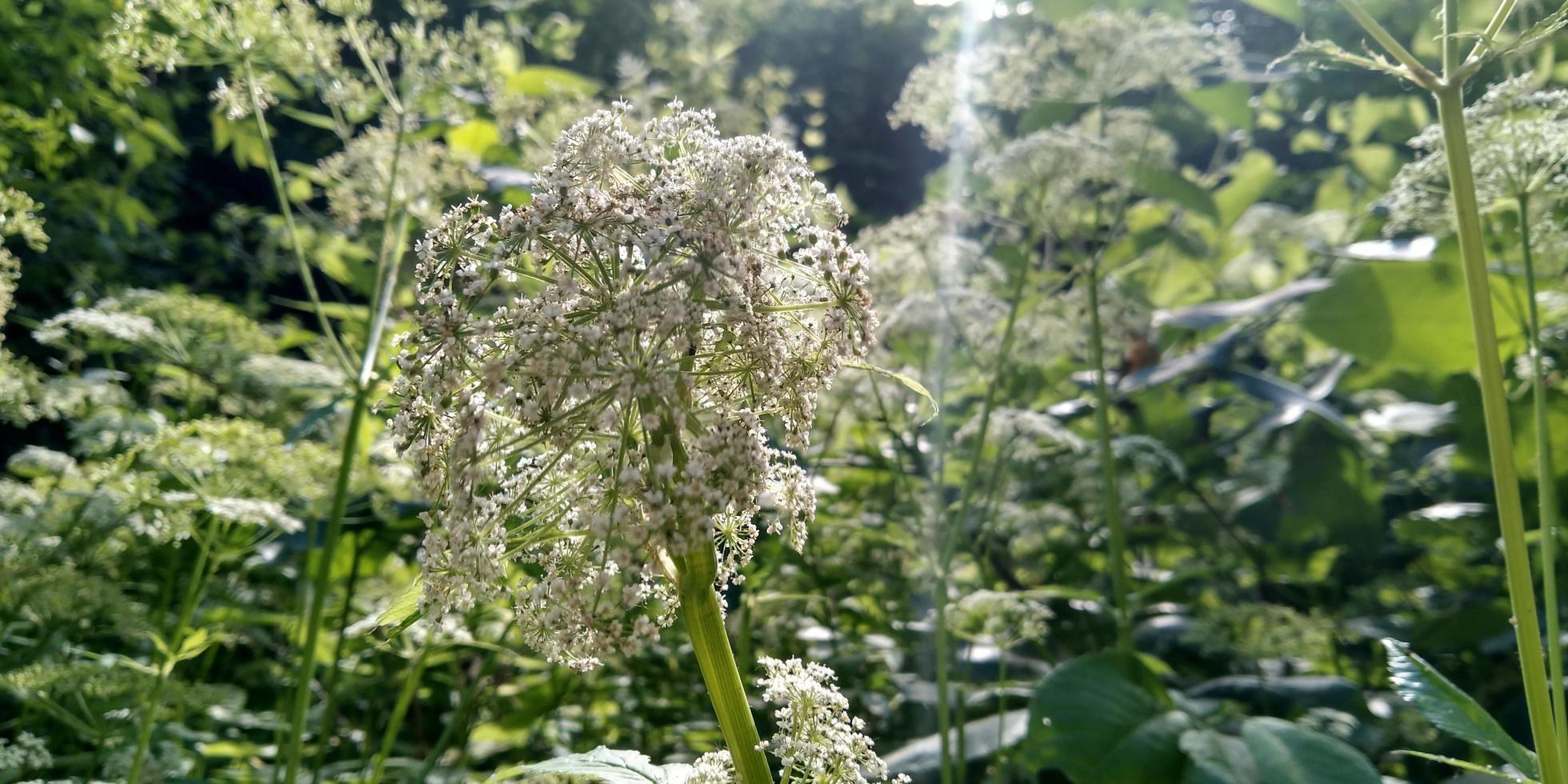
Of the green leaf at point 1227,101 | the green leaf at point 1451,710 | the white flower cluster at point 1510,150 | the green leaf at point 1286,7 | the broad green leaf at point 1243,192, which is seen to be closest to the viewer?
the green leaf at point 1451,710

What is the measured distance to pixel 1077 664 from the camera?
259 centimetres

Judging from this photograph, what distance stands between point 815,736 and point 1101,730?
1.65 meters

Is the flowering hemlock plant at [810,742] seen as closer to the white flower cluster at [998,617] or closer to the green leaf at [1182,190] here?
the white flower cluster at [998,617]

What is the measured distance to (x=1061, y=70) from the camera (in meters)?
3.81

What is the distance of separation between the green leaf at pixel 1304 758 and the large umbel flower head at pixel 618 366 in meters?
1.72

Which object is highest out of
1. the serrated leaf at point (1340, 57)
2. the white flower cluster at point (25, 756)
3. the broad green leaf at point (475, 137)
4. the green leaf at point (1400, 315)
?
the broad green leaf at point (475, 137)

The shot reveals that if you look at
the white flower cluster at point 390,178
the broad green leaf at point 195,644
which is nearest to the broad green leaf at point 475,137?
the white flower cluster at point 390,178

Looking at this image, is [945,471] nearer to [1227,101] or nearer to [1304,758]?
[1304,758]

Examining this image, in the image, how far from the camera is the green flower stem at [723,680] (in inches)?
38.3

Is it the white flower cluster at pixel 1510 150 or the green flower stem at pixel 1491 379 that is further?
the white flower cluster at pixel 1510 150

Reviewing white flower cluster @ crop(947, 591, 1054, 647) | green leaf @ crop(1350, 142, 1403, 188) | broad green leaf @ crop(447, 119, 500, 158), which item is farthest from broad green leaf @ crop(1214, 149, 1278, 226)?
broad green leaf @ crop(447, 119, 500, 158)

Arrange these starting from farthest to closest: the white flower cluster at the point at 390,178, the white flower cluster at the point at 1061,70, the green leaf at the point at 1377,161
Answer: the green leaf at the point at 1377,161
the white flower cluster at the point at 1061,70
the white flower cluster at the point at 390,178

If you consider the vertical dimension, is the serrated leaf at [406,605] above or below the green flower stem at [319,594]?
below

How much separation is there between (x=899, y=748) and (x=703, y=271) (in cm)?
238
